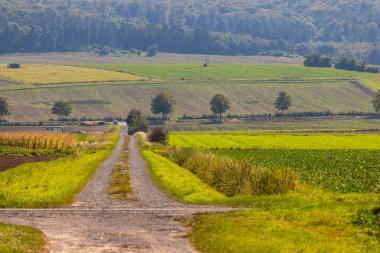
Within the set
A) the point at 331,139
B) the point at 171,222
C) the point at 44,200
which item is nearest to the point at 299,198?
the point at 171,222

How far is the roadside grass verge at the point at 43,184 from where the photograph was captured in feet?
125

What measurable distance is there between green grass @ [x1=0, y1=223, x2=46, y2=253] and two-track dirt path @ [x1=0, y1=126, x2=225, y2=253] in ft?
1.46

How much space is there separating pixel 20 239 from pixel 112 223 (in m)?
5.27

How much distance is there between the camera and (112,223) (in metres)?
30.7

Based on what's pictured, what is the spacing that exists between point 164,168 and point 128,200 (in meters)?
22.0

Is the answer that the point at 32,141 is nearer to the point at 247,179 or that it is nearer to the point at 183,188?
the point at 183,188

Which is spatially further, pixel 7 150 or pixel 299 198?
pixel 7 150

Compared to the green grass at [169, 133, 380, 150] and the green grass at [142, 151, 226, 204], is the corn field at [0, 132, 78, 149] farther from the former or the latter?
the green grass at [142, 151, 226, 204]

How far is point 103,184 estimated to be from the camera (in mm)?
49656

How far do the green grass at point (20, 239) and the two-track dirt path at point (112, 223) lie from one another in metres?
0.45

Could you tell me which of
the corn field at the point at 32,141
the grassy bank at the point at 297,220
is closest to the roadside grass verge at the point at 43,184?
the grassy bank at the point at 297,220

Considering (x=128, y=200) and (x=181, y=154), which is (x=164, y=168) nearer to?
(x=181, y=154)

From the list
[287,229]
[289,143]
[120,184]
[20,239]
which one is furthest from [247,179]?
[289,143]

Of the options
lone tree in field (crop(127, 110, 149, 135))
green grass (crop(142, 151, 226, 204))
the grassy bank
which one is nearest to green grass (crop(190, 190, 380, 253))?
A: the grassy bank
